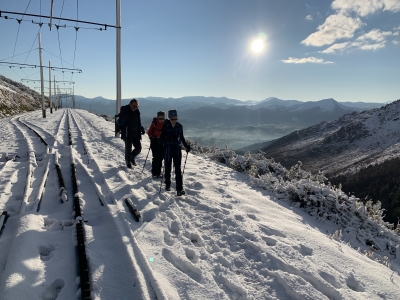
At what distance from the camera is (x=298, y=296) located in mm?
3133

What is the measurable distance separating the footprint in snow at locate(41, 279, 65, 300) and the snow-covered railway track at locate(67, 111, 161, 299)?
0.30 meters

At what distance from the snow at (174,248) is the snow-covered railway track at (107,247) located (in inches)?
0.6

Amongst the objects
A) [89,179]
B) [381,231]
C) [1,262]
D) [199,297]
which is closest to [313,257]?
[199,297]

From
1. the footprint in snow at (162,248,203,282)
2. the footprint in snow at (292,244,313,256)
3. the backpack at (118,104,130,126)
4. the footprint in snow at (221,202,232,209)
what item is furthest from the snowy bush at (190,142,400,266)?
the backpack at (118,104,130,126)

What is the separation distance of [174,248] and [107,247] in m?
1.03

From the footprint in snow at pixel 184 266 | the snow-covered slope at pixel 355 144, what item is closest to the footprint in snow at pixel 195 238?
the footprint in snow at pixel 184 266

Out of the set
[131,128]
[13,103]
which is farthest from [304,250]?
[13,103]

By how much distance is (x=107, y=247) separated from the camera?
3752 mm

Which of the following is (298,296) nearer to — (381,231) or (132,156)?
(381,231)

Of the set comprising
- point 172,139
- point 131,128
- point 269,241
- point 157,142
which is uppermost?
point 131,128

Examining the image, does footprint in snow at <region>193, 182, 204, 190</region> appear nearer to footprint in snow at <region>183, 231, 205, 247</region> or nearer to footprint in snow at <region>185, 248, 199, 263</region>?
footprint in snow at <region>183, 231, 205, 247</region>

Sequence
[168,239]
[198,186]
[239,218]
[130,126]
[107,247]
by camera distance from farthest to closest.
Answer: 1. [130,126]
2. [198,186]
3. [239,218]
4. [168,239]
5. [107,247]

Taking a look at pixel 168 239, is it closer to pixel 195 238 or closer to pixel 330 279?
pixel 195 238

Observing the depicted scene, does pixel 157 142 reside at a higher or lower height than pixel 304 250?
higher
